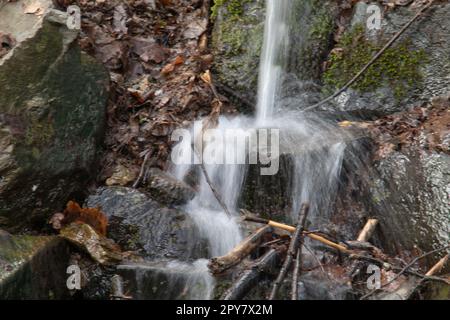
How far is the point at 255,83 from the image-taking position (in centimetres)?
509

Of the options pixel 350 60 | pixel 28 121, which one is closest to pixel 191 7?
pixel 350 60

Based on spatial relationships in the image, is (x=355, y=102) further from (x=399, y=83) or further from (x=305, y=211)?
(x=305, y=211)

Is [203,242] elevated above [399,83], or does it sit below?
below

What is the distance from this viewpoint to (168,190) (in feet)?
13.2

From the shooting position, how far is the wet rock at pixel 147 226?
361cm

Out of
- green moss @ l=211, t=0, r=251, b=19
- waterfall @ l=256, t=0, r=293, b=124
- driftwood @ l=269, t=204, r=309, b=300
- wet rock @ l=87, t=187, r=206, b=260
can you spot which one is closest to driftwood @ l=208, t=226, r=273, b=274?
driftwood @ l=269, t=204, r=309, b=300

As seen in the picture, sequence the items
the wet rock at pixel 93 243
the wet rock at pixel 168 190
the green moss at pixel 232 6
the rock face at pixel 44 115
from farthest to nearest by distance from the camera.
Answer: the green moss at pixel 232 6 < the wet rock at pixel 168 190 < the rock face at pixel 44 115 < the wet rock at pixel 93 243

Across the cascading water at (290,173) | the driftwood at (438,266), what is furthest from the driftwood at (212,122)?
the driftwood at (438,266)

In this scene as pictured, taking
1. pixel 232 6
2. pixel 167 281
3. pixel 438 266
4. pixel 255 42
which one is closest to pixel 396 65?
pixel 255 42

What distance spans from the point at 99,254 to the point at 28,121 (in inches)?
44.3

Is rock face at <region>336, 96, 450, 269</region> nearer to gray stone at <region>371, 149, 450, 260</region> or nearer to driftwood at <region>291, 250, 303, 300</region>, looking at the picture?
gray stone at <region>371, 149, 450, 260</region>

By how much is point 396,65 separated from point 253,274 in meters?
2.81

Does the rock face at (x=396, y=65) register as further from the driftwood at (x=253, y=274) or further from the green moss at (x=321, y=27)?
the driftwood at (x=253, y=274)

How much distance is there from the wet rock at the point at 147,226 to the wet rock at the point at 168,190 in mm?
146
